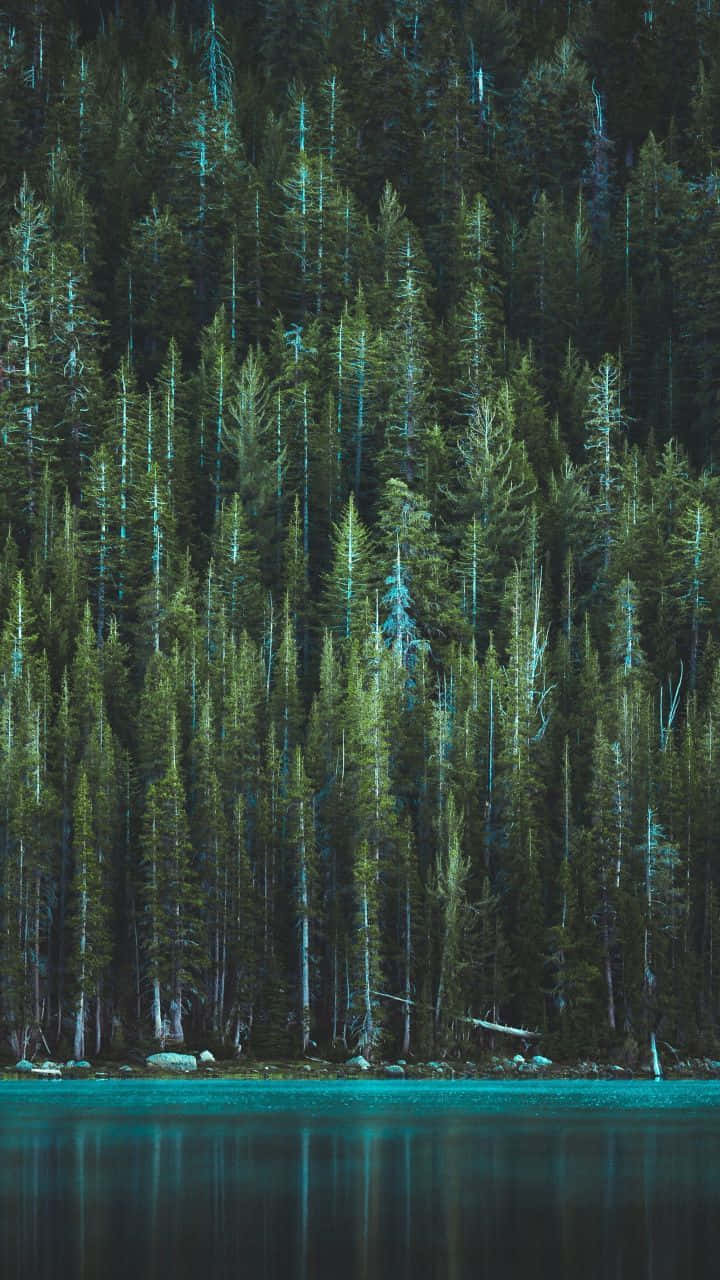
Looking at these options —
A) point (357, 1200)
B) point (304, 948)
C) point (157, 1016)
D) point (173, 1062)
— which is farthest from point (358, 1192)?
point (304, 948)

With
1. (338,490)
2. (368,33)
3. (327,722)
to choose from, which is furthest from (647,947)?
(368,33)

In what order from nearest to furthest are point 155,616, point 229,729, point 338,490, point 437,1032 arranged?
point 437,1032 < point 229,729 < point 155,616 < point 338,490

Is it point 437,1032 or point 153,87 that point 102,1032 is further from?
point 153,87

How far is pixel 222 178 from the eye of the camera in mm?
146500

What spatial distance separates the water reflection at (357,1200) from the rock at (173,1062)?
28.0 meters

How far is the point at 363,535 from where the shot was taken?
10825 cm

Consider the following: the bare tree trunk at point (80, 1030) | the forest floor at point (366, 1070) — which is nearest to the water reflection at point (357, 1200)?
the forest floor at point (366, 1070)

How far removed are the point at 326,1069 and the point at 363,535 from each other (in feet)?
119

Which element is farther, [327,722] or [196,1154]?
[327,722]

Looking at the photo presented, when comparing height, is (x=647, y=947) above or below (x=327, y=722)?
below

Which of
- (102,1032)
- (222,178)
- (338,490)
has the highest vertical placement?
(222,178)

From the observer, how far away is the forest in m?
85.6

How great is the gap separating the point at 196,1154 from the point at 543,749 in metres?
52.2

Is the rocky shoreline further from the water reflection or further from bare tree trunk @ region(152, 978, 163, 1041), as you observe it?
the water reflection
